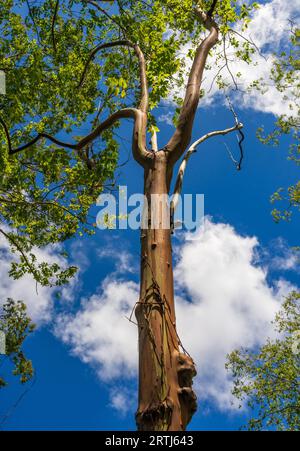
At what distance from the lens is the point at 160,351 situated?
11.1 feet

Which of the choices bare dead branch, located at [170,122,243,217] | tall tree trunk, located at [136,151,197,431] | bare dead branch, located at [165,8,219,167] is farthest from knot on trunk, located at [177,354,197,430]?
bare dead branch, located at [165,8,219,167]

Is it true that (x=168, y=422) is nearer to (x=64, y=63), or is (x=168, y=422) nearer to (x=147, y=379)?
(x=147, y=379)

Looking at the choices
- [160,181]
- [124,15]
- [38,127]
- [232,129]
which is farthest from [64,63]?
[160,181]

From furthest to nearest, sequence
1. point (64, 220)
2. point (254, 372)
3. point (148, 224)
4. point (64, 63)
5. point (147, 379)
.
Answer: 1. point (254, 372)
2. point (64, 220)
3. point (64, 63)
4. point (148, 224)
5. point (147, 379)

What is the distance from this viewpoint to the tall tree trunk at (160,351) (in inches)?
125

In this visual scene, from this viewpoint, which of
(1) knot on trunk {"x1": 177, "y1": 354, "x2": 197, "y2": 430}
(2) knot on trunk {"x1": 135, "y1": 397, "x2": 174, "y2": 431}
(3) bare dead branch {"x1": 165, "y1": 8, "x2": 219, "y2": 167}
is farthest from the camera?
(3) bare dead branch {"x1": 165, "y1": 8, "x2": 219, "y2": 167}

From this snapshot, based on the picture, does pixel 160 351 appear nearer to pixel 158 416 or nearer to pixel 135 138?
pixel 158 416

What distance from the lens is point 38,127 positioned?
38.7 ft

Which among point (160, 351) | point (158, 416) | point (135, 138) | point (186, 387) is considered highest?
point (135, 138)

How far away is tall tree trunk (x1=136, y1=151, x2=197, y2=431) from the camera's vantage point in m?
3.17

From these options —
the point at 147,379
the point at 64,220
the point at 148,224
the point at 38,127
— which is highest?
the point at 38,127

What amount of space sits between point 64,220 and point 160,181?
23.1 feet

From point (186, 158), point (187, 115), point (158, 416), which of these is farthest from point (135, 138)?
point (158, 416)

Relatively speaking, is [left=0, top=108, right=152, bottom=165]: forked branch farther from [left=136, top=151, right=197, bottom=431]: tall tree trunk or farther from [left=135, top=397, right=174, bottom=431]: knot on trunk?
[left=135, top=397, right=174, bottom=431]: knot on trunk
